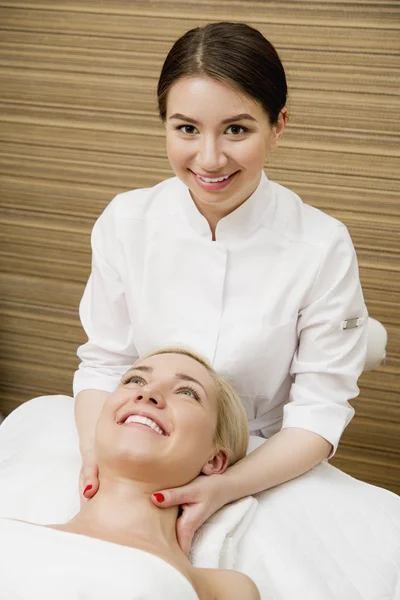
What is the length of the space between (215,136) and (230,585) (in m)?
0.82

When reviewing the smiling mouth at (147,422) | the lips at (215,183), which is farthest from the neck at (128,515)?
the lips at (215,183)

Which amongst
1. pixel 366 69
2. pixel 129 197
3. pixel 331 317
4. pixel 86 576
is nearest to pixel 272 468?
pixel 331 317

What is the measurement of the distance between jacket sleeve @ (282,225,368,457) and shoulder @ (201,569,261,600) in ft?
1.40

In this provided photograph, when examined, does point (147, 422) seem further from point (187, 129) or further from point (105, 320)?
point (187, 129)

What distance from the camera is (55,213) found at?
10.4 feet

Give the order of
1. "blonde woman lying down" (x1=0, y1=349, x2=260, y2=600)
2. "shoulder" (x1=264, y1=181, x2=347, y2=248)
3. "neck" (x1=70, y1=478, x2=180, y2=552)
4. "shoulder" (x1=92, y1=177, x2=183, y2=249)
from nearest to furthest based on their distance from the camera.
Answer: "blonde woman lying down" (x1=0, y1=349, x2=260, y2=600)
"neck" (x1=70, y1=478, x2=180, y2=552)
"shoulder" (x1=264, y1=181, x2=347, y2=248)
"shoulder" (x1=92, y1=177, x2=183, y2=249)

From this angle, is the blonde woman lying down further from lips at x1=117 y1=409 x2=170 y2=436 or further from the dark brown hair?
the dark brown hair

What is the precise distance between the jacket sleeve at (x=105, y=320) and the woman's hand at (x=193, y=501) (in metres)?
0.43

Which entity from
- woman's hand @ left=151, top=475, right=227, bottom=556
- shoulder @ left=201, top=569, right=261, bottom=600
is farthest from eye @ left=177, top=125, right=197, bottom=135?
shoulder @ left=201, top=569, right=261, bottom=600

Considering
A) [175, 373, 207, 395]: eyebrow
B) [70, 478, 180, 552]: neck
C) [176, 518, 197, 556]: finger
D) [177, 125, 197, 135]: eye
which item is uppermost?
[177, 125, 197, 135]: eye

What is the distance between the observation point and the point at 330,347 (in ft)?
5.90

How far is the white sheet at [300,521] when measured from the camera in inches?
60.9

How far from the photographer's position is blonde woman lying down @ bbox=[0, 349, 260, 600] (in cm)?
132

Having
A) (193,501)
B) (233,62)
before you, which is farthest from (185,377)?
(233,62)
